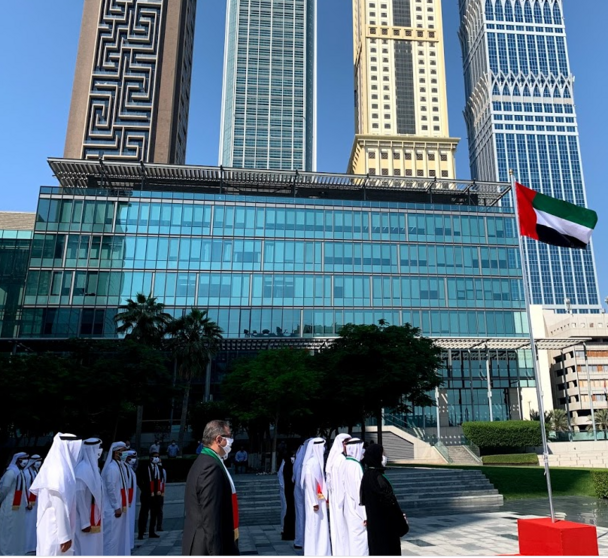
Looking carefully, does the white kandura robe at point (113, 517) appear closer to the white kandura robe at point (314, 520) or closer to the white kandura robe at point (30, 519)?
the white kandura robe at point (30, 519)

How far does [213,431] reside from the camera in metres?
5.85

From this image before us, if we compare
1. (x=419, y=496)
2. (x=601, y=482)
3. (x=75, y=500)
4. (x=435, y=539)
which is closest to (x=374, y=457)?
(x=75, y=500)

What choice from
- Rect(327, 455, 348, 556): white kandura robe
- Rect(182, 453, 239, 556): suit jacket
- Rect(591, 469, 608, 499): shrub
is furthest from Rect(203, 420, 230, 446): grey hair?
Rect(591, 469, 608, 499): shrub

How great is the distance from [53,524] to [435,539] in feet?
31.2

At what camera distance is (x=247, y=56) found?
172 meters

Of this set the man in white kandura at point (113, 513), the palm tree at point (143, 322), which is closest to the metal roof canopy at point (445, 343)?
the palm tree at point (143, 322)

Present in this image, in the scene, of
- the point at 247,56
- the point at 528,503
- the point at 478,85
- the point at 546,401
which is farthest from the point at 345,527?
the point at 478,85

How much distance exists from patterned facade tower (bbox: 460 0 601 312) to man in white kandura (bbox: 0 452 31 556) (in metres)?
166

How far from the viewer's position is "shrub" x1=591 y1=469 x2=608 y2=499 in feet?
64.4

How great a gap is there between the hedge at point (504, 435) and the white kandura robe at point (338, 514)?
39468 mm

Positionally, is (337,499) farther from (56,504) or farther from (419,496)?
(419,496)

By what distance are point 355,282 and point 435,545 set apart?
160 ft

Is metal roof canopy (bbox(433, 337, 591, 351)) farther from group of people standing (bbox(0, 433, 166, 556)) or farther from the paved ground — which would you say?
group of people standing (bbox(0, 433, 166, 556))

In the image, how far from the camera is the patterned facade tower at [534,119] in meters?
164
